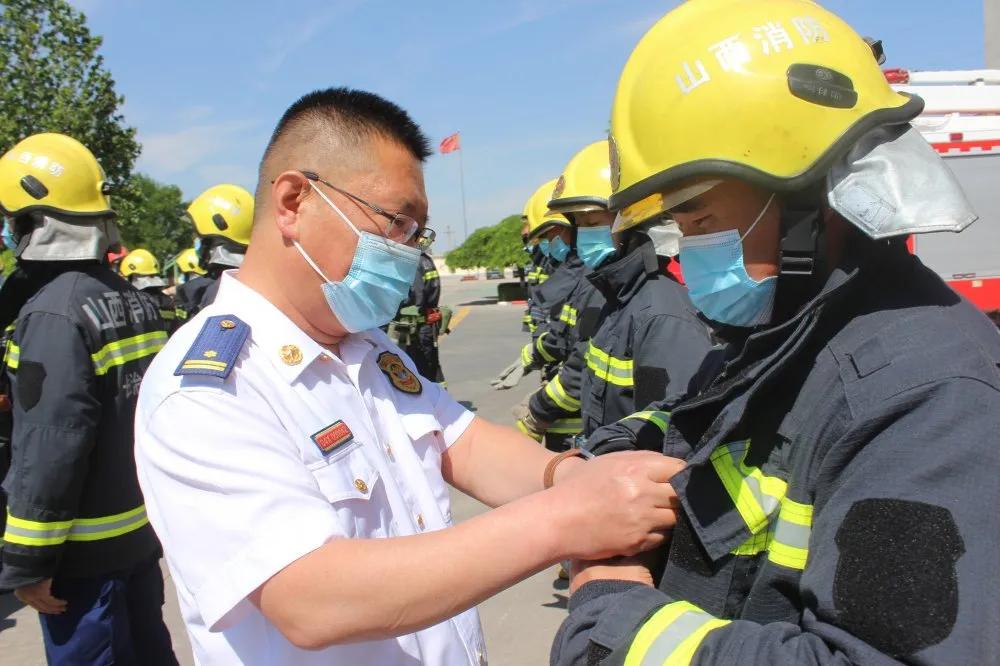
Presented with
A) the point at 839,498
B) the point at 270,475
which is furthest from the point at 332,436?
the point at 839,498

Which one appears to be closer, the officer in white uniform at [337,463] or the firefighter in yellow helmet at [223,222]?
the officer in white uniform at [337,463]

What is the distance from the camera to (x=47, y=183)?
10.1 feet

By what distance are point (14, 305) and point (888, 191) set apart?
12.3 feet

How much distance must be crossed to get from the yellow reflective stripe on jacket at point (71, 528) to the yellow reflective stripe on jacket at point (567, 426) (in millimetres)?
2565

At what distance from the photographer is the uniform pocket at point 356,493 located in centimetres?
143

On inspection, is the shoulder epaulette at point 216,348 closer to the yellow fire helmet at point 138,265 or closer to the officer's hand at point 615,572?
the officer's hand at point 615,572

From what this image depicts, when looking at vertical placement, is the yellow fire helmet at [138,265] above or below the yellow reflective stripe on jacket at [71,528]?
above

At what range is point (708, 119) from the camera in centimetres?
120

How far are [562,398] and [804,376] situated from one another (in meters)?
3.30

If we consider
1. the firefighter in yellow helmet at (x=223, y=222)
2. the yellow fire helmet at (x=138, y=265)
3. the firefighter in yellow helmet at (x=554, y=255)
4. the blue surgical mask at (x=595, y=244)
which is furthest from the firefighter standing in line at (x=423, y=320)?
the yellow fire helmet at (x=138, y=265)

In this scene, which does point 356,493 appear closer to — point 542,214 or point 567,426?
point 567,426

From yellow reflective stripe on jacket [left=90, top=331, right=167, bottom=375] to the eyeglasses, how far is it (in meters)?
1.62

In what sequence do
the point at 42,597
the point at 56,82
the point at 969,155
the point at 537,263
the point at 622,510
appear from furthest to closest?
1. the point at 56,82
2. the point at 537,263
3. the point at 969,155
4. the point at 42,597
5. the point at 622,510

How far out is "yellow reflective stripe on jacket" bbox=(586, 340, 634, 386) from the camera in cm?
329
